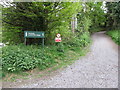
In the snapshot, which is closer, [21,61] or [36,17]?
[21,61]

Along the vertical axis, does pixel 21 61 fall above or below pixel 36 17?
below

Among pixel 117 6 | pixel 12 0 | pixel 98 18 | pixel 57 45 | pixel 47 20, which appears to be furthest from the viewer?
pixel 98 18

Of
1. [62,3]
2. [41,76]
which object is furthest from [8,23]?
[41,76]

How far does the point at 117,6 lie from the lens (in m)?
11.8

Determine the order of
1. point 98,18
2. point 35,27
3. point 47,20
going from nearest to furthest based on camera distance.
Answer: point 47,20 → point 35,27 → point 98,18

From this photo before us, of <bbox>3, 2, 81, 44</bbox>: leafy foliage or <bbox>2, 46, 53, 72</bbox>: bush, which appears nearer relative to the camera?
<bbox>2, 46, 53, 72</bbox>: bush

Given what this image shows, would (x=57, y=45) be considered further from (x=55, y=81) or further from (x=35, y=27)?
(x=55, y=81)

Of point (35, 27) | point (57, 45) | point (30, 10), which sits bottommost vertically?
point (57, 45)

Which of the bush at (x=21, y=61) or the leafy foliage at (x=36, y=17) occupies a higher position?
the leafy foliage at (x=36, y=17)

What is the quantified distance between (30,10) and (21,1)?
1.94 feet

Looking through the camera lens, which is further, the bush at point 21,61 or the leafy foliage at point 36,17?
the leafy foliage at point 36,17

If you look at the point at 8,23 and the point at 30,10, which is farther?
the point at 8,23

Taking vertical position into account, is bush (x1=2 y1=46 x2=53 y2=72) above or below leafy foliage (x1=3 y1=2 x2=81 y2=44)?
below

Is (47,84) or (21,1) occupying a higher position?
(21,1)
